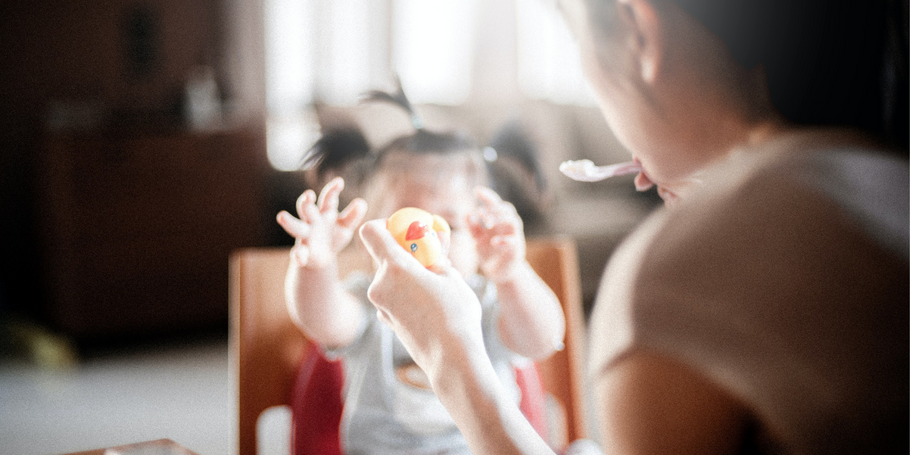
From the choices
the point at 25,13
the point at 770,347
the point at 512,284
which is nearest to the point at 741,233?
the point at 770,347

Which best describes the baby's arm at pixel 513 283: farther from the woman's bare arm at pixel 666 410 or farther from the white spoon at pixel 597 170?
the woman's bare arm at pixel 666 410

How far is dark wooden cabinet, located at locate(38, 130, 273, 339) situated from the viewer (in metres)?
1.94

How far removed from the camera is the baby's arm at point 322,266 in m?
0.44

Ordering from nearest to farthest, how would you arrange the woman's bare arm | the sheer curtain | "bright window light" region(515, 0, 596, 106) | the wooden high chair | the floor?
the woman's bare arm, "bright window light" region(515, 0, 596, 106), the wooden high chair, the floor, the sheer curtain

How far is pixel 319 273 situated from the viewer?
1.65 ft

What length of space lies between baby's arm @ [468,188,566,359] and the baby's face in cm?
4

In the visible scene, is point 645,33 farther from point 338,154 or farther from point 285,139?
point 285,139

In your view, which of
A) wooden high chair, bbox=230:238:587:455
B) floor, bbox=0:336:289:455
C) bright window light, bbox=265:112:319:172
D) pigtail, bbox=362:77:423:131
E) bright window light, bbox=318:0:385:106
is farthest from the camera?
bright window light, bbox=318:0:385:106

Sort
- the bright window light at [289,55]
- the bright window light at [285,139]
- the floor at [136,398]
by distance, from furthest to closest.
Result: the bright window light at [289,55] → the bright window light at [285,139] → the floor at [136,398]

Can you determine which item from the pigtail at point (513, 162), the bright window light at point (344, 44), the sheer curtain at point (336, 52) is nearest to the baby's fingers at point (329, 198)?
the pigtail at point (513, 162)

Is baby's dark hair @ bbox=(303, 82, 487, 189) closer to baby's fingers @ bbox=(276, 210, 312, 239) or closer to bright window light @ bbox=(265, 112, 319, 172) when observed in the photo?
baby's fingers @ bbox=(276, 210, 312, 239)

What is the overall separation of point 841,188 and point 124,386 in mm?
1701

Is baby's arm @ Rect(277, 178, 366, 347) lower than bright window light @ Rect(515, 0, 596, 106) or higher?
lower

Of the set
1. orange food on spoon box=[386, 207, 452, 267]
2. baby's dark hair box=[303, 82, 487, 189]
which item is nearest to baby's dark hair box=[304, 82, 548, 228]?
baby's dark hair box=[303, 82, 487, 189]
